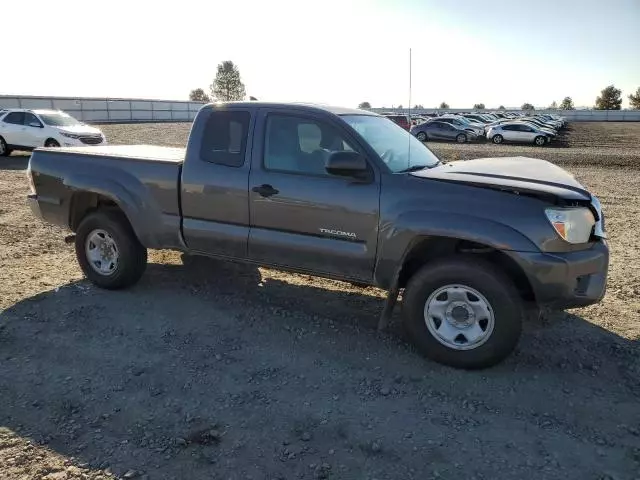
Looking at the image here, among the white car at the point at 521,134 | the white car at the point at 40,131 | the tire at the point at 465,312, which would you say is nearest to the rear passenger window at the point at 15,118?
the white car at the point at 40,131

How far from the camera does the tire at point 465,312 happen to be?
3.88 m

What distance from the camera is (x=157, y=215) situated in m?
5.16

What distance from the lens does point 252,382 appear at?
12.8 ft

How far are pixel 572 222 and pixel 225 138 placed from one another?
3002 mm

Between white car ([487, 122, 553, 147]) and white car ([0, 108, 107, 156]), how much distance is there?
23.5 meters

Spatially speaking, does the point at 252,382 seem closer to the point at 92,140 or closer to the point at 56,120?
the point at 92,140

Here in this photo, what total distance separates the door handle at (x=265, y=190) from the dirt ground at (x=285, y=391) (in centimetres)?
119

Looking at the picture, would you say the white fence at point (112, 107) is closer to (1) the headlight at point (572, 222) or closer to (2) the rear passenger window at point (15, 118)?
(2) the rear passenger window at point (15, 118)

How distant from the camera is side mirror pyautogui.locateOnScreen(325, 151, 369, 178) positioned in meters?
4.09

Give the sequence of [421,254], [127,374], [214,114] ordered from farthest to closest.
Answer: [214,114]
[421,254]
[127,374]

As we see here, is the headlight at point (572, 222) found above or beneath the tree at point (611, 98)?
beneath

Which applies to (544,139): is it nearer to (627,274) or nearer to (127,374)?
(627,274)

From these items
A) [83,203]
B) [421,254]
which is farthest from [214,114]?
[421,254]

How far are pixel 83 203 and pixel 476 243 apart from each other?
161 inches
